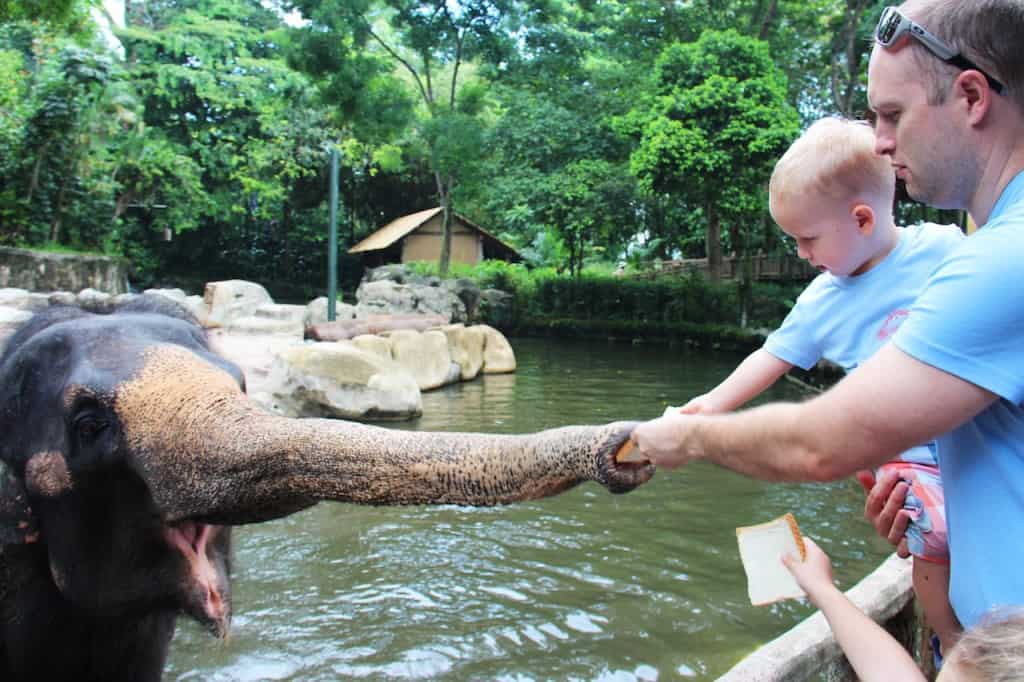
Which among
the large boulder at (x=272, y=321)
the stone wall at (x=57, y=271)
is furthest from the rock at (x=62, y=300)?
the stone wall at (x=57, y=271)

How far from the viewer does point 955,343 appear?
103 cm

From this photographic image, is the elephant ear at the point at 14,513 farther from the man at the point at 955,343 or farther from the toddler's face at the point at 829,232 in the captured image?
the toddler's face at the point at 829,232

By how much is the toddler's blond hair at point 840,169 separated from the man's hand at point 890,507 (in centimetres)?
60

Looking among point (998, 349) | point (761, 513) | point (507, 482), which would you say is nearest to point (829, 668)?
point (507, 482)

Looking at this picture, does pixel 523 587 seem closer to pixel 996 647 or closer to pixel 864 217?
pixel 864 217

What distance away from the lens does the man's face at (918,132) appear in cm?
116

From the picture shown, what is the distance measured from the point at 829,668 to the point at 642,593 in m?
2.27

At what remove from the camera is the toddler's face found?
1.93m

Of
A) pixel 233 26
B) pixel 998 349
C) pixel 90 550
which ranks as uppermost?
pixel 233 26

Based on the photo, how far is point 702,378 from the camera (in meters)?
14.0

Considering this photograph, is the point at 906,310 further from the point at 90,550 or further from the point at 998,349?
the point at 90,550

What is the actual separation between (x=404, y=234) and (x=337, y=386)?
59.4 feet

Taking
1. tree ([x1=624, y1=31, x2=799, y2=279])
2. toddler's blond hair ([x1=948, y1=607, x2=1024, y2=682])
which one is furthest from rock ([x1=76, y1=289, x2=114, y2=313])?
tree ([x1=624, y1=31, x2=799, y2=279])

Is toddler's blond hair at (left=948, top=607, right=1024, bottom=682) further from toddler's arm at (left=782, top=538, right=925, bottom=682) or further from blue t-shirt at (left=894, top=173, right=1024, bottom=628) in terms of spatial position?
toddler's arm at (left=782, top=538, right=925, bottom=682)
